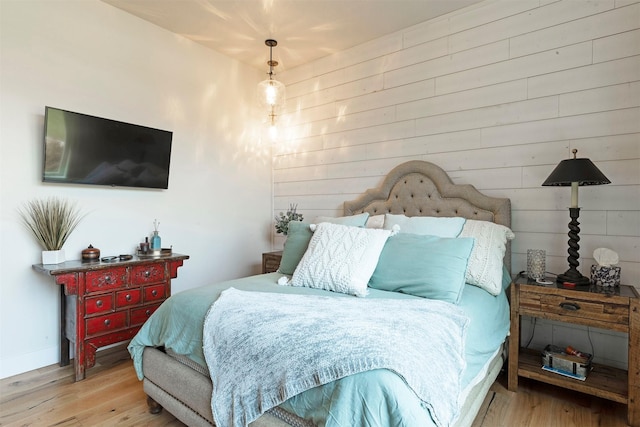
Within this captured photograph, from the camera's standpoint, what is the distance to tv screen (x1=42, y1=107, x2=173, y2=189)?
2.54 m

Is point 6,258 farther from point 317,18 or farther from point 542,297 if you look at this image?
point 542,297

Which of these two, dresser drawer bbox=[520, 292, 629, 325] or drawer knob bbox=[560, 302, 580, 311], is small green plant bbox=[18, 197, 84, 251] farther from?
drawer knob bbox=[560, 302, 580, 311]

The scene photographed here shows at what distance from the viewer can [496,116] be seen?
272cm

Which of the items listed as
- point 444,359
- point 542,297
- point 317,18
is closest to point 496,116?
point 542,297

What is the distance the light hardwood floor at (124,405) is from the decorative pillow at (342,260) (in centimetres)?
100

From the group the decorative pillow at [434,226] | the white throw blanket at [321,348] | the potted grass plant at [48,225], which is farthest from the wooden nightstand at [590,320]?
the potted grass plant at [48,225]

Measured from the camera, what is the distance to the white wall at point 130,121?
247 centimetres

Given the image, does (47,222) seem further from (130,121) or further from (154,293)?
(130,121)

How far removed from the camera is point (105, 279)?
100 inches

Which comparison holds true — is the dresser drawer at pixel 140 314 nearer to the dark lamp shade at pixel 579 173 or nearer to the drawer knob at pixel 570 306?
the drawer knob at pixel 570 306

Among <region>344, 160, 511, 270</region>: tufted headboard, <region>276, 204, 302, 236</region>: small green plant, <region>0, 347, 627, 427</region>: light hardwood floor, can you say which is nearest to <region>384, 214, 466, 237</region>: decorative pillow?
<region>344, 160, 511, 270</region>: tufted headboard

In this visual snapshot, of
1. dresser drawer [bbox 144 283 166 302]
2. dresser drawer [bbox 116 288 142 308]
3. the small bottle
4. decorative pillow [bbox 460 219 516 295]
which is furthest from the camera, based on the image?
the small bottle

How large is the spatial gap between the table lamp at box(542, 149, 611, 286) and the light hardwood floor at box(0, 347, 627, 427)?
73 centimetres

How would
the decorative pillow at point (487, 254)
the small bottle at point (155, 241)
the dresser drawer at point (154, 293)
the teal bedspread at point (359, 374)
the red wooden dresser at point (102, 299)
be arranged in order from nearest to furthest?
the teal bedspread at point (359, 374), the decorative pillow at point (487, 254), the red wooden dresser at point (102, 299), the dresser drawer at point (154, 293), the small bottle at point (155, 241)
